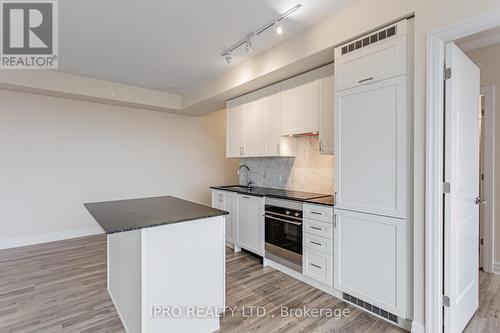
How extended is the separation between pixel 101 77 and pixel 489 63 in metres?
5.50

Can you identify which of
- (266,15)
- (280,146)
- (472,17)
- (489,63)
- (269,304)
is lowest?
(269,304)

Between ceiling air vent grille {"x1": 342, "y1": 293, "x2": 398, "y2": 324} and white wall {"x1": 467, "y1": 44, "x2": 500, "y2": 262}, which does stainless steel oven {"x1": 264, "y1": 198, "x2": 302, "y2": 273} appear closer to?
ceiling air vent grille {"x1": 342, "y1": 293, "x2": 398, "y2": 324}

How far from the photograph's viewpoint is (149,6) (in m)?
2.33

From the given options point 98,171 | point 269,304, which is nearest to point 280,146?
point 269,304

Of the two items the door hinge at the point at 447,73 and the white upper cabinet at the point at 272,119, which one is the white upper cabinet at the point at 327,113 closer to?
the white upper cabinet at the point at 272,119

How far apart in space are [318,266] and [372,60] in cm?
208

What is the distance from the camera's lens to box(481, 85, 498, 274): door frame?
304cm

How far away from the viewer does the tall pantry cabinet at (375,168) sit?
2.00 metres

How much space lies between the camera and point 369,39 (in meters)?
2.21

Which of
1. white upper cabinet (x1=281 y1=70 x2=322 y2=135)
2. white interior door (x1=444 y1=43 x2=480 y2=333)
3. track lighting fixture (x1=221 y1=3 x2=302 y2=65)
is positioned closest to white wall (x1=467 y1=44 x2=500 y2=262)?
white interior door (x1=444 y1=43 x2=480 y2=333)

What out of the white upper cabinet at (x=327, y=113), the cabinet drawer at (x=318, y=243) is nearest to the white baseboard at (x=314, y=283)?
the cabinet drawer at (x=318, y=243)

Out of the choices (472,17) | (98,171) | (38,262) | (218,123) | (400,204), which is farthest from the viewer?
(218,123)

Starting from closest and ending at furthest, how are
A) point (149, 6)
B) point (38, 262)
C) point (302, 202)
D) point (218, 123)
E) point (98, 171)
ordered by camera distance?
1. point (149, 6)
2. point (302, 202)
3. point (38, 262)
4. point (98, 171)
5. point (218, 123)

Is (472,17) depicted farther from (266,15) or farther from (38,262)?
(38,262)
